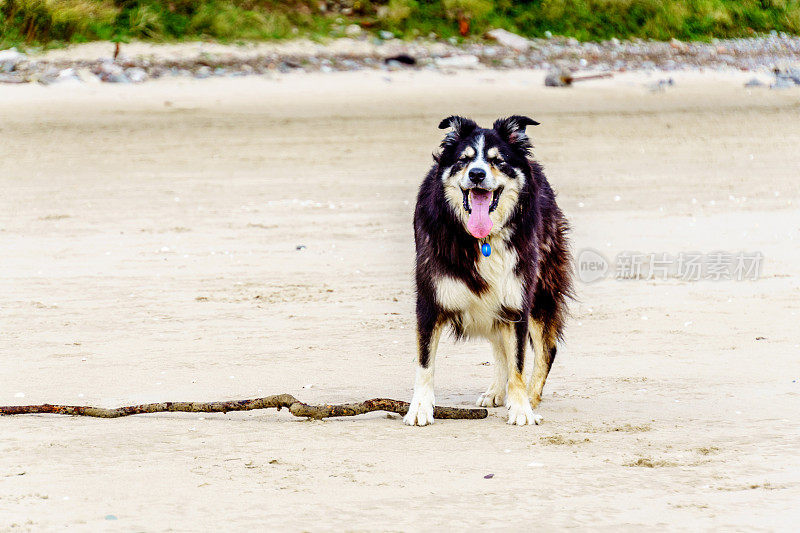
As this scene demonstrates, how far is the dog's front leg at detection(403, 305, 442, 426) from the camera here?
18.1 feet

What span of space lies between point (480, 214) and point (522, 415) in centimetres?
102

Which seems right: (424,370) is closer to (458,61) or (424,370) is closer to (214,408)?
(214,408)

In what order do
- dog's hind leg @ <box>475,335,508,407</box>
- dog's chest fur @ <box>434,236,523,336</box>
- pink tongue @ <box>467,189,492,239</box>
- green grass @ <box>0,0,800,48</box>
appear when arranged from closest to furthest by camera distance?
1. pink tongue @ <box>467,189,492,239</box>
2. dog's chest fur @ <box>434,236,523,336</box>
3. dog's hind leg @ <box>475,335,508,407</box>
4. green grass @ <box>0,0,800,48</box>

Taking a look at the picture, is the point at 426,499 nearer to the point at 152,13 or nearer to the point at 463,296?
the point at 463,296

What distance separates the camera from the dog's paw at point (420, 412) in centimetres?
552

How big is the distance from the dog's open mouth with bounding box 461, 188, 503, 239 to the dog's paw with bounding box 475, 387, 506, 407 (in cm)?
96

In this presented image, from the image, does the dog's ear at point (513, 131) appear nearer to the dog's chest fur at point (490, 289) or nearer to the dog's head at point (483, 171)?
the dog's head at point (483, 171)

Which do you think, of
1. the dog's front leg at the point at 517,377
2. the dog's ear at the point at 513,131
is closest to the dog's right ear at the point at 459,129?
the dog's ear at the point at 513,131

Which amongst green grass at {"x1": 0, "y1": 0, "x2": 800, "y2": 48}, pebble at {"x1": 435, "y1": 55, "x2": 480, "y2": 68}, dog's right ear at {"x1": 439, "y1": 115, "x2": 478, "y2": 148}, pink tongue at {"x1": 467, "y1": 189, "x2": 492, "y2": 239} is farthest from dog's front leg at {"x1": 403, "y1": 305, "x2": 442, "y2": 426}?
green grass at {"x1": 0, "y1": 0, "x2": 800, "y2": 48}

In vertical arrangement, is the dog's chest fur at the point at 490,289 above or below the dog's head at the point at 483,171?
below

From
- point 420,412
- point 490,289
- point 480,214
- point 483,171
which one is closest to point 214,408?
point 420,412

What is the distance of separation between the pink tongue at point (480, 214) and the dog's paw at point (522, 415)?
87 centimetres

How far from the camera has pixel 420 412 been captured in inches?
217

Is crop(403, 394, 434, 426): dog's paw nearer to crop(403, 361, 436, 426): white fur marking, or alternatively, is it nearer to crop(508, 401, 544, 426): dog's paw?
crop(403, 361, 436, 426): white fur marking
